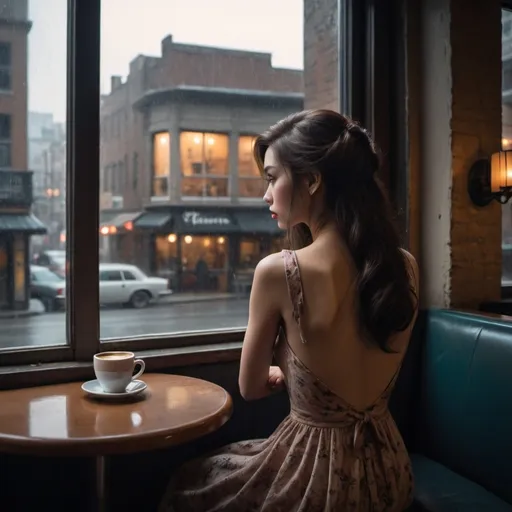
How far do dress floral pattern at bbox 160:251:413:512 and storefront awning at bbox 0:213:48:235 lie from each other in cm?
105

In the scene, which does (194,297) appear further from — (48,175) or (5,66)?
(5,66)

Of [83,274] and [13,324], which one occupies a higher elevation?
[83,274]

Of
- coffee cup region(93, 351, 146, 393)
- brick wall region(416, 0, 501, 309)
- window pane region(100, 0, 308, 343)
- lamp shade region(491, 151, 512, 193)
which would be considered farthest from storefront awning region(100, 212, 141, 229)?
lamp shade region(491, 151, 512, 193)

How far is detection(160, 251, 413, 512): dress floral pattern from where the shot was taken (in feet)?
4.37

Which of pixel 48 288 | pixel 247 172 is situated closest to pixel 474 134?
pixel 247 172

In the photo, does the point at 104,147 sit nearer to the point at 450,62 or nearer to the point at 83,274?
the point at 83,274

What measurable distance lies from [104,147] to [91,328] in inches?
26.1

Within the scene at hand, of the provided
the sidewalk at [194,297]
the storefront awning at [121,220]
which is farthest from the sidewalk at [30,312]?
the sidewalk at [194,297]

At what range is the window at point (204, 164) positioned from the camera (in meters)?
2.37

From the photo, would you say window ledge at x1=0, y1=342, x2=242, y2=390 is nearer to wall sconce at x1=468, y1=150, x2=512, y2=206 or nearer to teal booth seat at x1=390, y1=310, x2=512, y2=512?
teal booth seat at x1=390, y1=310, x2=512, y2=512

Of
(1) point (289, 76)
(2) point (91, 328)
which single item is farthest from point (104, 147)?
(1) point (289, 76)

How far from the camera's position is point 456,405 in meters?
2.03

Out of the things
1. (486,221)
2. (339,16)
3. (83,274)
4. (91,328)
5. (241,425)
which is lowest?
(241,425)

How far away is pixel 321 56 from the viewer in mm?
2594
